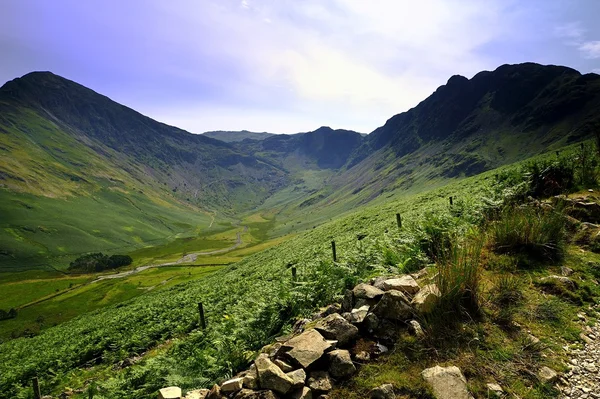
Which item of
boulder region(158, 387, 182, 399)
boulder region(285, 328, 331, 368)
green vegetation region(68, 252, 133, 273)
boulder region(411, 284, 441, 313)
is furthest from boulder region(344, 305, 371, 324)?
green vegetation region(68, 252, 133, 273)

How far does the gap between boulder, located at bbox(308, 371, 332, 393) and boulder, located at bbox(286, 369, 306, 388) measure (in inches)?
6.5

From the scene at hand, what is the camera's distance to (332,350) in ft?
19.6

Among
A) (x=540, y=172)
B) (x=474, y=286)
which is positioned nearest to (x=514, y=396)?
(x=474, y=286)

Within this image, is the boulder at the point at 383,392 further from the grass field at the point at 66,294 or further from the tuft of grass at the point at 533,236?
the grass field at the point at 66,294

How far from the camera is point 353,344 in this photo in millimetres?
6262

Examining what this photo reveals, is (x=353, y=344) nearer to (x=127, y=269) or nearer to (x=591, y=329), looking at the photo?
(x=591, y=329)

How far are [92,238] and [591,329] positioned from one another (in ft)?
779

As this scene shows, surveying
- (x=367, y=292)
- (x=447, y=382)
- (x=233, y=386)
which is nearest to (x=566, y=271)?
(x=367, y=292)

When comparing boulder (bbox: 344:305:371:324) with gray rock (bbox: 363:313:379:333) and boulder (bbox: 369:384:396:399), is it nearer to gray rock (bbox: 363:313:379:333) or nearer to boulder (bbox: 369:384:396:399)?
gray rock (bbox: 363:313:379:333)

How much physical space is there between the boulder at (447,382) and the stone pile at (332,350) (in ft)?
2.38

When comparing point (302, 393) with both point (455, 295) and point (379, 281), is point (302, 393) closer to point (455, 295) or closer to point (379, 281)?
point (455, 295)

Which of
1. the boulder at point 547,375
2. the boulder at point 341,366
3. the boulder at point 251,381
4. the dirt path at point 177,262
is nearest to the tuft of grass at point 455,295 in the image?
the boulder at point 547,375

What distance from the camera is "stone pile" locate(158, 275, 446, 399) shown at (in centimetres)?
533

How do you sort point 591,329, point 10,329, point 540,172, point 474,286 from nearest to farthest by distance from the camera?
point 591,329
point 474,286
point 540,172
point 10,329
